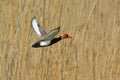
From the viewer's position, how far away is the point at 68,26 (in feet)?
→ 7.95

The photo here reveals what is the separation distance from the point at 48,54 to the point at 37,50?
76 mm

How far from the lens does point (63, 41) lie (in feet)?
7.95

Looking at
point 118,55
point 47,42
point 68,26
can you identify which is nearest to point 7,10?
point 68,26

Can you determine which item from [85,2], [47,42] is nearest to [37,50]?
[85,2]

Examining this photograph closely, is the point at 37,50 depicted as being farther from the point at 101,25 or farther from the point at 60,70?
the point at 101,25

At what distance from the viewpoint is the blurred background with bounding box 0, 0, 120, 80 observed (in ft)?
7.88

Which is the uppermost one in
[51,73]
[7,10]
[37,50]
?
[7,10]

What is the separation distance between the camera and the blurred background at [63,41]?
94.5 inches

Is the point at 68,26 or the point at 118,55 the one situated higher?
the point at 68,26

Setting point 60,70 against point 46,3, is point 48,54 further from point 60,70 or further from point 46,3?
point 46,3

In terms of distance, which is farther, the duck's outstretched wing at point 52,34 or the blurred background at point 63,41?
the blurred background at point 63,41

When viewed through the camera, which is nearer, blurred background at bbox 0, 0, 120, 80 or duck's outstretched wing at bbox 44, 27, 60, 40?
duck's outstretched wing at bbox 44, 27, 60, 40

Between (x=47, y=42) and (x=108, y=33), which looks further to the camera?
(x=108, y=33)

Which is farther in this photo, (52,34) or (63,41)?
(63,41)
